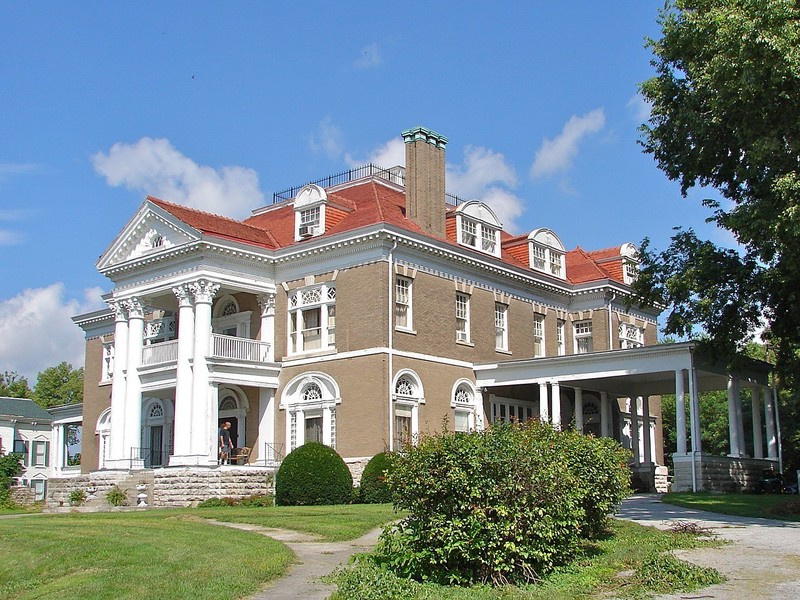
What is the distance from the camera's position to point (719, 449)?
180ft

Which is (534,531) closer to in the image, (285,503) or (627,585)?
(627,585)

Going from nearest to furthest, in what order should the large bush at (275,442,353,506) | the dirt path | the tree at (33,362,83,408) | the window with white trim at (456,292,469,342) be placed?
the dirt path < the large bush at (275,442,353,506) < the window with white trim at (456,292,469,342) < the tree at (33,362,83,408)

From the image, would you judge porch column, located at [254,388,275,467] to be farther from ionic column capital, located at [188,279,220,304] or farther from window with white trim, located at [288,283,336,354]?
ionic column capital, located at [188,279,220,304]

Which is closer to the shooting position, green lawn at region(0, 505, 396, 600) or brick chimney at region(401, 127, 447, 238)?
green lawn at region(0, 505, 396, 600)

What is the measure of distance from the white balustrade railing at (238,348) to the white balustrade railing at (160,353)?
1.82 m

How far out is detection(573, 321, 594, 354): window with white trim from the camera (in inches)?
1623

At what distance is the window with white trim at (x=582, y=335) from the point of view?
135ft

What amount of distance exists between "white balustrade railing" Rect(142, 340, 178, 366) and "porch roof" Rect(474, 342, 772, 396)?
434 inches

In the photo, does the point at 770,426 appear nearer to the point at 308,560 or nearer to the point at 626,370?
the point at 626,370

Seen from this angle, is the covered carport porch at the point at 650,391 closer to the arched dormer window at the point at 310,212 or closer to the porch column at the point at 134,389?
the arched dormer window at the point at 310,212

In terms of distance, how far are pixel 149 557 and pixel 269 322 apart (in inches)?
808

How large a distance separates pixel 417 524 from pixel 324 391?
69.1 ft

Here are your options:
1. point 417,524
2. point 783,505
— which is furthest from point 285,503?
point 417,524

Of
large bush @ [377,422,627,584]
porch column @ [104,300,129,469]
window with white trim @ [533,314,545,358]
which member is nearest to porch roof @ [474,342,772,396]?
window with white trim @ [533,314,545,358]
